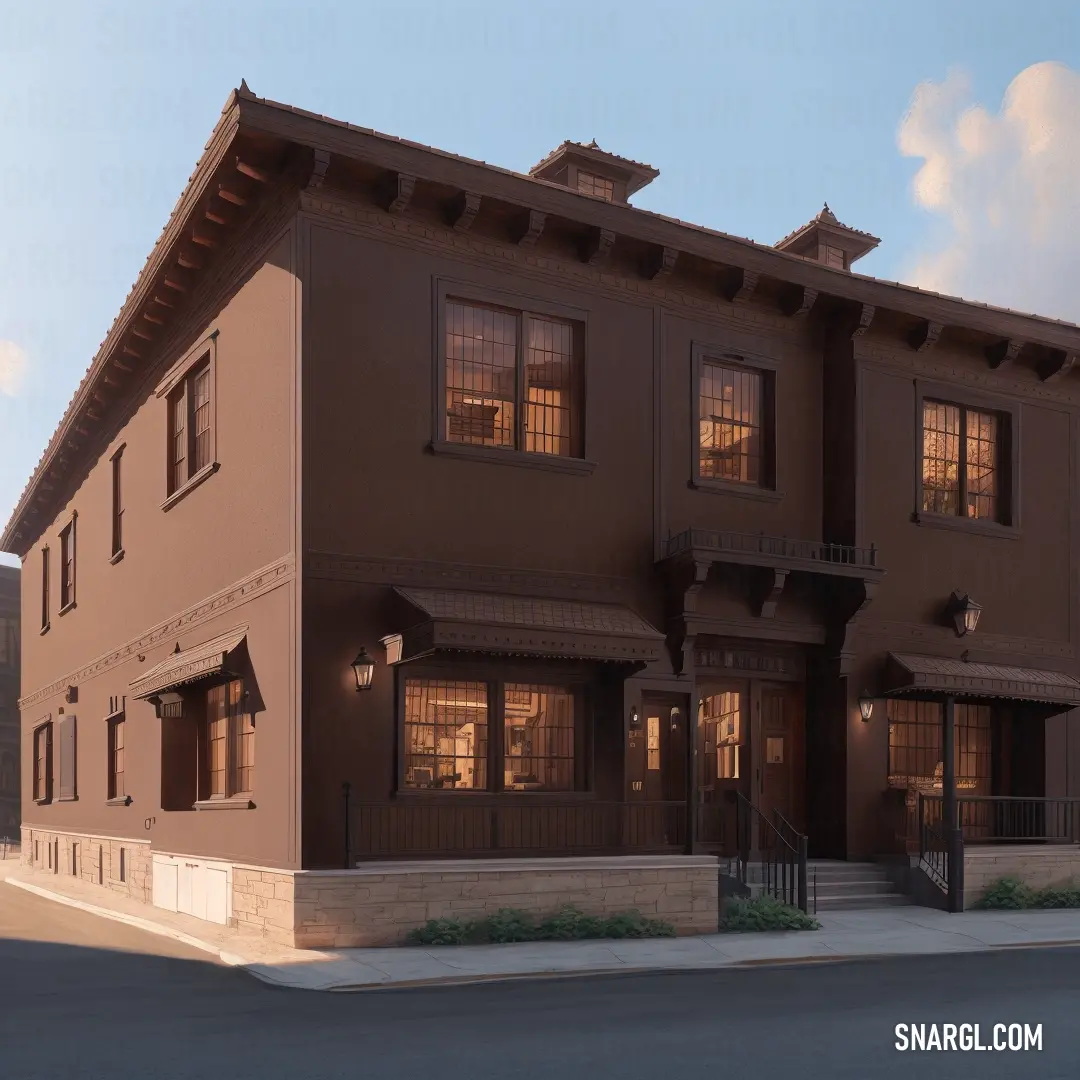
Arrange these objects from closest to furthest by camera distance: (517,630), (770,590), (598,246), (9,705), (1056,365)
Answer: (517,630), (598,246), (770,590), (1056,365), (9,705)

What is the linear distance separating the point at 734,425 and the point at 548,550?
389 cm

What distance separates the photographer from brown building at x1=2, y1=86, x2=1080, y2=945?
16781 mm

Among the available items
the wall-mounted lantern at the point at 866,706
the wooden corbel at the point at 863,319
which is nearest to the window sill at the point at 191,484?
the wooden corbel at the point at 863,319

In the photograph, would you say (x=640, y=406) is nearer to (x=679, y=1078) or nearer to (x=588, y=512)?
(x=588, y=512)

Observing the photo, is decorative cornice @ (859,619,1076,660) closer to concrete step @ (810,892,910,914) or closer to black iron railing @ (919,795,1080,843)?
black iron railing @ (919,795,1080,843)

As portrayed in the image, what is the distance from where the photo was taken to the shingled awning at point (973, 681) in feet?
66.1

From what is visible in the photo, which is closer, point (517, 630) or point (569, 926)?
point (569, 926)

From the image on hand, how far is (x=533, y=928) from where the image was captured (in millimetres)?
16391

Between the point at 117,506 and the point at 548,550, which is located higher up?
the point at 117,506

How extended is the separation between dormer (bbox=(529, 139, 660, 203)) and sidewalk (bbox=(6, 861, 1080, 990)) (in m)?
11.7

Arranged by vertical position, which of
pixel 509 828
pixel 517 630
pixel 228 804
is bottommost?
pixel 509 828

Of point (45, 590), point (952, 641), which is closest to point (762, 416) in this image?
point (952, 641)

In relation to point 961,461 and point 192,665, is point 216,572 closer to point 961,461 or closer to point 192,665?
point 192,665

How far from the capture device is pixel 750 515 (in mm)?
20172
